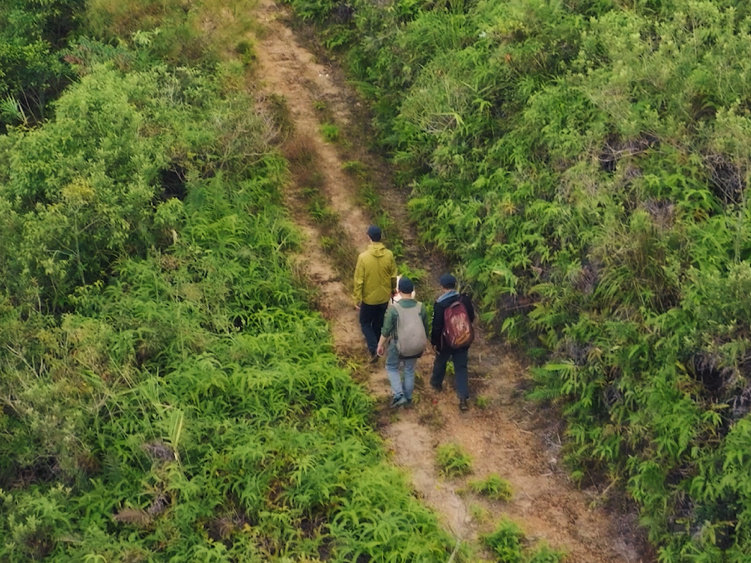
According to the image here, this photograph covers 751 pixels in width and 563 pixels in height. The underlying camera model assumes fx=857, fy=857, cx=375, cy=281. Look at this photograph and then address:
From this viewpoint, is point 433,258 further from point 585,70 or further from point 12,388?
point 12,388

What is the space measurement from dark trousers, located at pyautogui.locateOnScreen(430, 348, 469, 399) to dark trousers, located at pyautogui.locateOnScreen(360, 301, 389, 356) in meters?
1.08

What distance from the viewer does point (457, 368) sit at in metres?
11.5

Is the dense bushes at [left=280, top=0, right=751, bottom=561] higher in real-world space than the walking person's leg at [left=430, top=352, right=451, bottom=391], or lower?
higher

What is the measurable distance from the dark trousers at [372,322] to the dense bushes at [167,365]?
25.7 inches

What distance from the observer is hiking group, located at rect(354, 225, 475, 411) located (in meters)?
11.2

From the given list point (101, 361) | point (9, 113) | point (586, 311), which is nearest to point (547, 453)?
point (586, 311)

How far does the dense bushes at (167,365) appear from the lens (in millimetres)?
10281

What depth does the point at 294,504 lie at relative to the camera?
34.0ft

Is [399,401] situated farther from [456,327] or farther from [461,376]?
[456,327]

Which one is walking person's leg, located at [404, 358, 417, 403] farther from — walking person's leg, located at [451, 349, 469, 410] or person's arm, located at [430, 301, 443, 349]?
walking person's leg, located at [451, 349, 469, 410]

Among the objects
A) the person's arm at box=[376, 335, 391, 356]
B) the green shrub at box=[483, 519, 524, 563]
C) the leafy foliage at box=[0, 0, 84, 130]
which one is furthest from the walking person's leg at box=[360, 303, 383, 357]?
the leafy foliage at box=[0, 0, 84, 130]

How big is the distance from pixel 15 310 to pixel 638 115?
9534 millimetres

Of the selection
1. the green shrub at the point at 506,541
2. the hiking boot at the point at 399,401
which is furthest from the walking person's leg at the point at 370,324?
the green shrub at the point at 506,541

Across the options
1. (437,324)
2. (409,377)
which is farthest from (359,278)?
(409,377)
